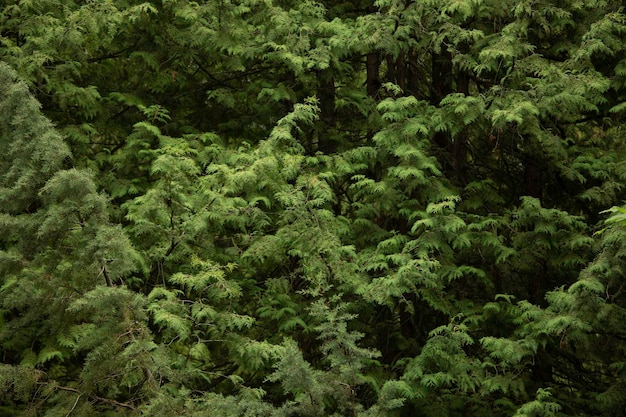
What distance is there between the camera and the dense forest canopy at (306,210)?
7.85 meters

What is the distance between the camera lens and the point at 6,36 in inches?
416

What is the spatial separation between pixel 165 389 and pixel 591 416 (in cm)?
484

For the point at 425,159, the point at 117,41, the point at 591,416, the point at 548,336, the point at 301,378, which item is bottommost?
the point at 591,416

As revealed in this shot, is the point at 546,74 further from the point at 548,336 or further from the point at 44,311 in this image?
the point at 44,311

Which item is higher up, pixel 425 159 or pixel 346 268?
pixel 425 159

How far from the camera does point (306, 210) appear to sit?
974cm

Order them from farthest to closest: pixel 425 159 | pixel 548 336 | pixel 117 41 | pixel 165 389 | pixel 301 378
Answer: pixel 117 41 < pixel 425 159 < pixel 548 336 < pixel 165 389 < pixel 301 378

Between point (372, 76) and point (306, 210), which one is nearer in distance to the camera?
point (306, 210)

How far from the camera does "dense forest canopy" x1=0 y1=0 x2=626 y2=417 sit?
309 inches

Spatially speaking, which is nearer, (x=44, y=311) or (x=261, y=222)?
(x=44, y=311)

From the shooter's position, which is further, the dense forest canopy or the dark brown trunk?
the dark brown trunk

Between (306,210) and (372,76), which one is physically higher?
(372,76)

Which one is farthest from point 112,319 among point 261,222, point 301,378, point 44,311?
point 261,222

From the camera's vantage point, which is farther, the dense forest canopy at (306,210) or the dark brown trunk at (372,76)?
the dark brown trunk at (372,76)
